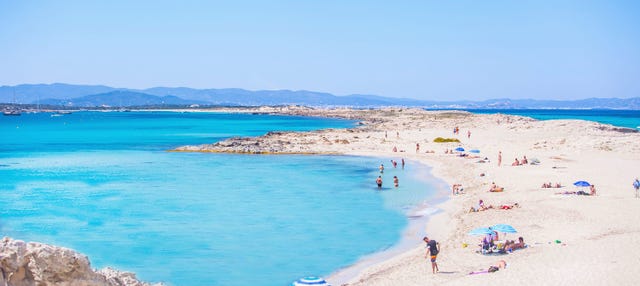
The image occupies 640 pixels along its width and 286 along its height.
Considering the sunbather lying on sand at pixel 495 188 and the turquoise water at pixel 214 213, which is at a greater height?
the sunbather lying on sand at pixel 495 188

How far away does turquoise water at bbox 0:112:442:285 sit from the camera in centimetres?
1830

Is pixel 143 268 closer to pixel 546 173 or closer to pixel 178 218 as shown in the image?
pixel 178 218

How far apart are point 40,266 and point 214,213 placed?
17102 mm

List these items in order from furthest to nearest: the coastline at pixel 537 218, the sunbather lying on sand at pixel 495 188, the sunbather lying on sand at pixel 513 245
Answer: the sunbather lying on sand at pixel 495 188 → the sunbather lying on sand at pixel 513 245 → the coastline at pixel 537 218

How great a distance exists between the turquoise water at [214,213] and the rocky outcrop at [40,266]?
7428 millimetres

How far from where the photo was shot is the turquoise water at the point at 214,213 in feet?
60.0

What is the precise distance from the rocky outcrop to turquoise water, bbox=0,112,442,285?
292 inches

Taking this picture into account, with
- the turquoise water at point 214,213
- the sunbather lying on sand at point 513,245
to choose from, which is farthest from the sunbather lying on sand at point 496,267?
the turquoise water at point 214,213

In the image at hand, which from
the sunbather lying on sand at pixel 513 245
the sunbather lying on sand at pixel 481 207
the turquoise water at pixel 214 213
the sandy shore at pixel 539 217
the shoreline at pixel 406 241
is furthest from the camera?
the sunbather lying on sand at pixel 481 207

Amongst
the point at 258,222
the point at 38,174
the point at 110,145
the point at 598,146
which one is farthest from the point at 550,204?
the point at 110,145

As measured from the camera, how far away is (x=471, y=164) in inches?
1558

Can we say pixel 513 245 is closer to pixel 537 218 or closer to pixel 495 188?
pixel 537 218

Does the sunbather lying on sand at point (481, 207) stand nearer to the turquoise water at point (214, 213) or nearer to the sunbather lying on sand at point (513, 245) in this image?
the turquoise water at point (214, 213)

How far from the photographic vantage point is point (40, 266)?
8742 mm
